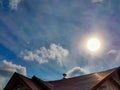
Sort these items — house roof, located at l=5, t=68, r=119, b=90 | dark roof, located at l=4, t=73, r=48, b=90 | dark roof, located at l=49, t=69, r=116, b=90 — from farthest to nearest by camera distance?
dark roof, located at l=49, t=69, r=116, b=90, dark roof, located at l=4, t=73, r=48, b=90, house roof, located at l=5, t=68, r=119, b=90

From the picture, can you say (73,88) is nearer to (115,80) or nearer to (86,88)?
(86,88)

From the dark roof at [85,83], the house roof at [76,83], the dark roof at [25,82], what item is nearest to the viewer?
the house roof at [76,83]

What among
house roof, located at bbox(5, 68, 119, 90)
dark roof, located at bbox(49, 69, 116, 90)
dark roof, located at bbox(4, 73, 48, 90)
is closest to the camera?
house roof, located at bbox(5, 68, 119, 90)

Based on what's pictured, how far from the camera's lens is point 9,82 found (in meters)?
26.0

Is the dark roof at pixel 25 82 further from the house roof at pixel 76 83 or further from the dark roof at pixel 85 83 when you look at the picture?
Answer: the dark roof at pixel 85 83

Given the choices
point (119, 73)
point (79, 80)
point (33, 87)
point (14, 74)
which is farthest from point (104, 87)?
point (14, 74)

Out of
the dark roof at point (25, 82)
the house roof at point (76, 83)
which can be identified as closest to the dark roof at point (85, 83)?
the house roof at point (76, 83)

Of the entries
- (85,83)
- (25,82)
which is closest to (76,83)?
(85,83)

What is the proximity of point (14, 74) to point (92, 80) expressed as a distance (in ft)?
30.1

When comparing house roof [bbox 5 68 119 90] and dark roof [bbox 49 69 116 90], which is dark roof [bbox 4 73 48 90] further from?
dark roof [bbox 49 69 116 90]

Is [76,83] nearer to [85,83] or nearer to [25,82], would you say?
[85,83]

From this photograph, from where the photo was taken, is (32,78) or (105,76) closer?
(105,76)

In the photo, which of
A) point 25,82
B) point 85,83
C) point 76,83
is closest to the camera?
point 25,82

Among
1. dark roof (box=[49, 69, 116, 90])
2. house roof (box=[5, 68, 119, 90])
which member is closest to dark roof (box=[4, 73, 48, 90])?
house roof (box=[5, 68, 119, 90])
